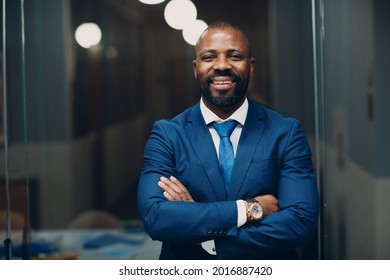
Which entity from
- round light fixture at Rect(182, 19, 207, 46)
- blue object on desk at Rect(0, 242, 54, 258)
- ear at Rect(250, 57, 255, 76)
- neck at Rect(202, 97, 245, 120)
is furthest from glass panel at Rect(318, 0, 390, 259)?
blue object on desk at Rect(0, 242, 54, 258)

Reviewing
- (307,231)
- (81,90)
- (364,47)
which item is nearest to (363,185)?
(307,231)

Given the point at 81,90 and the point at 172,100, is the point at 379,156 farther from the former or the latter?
the point at 81,90

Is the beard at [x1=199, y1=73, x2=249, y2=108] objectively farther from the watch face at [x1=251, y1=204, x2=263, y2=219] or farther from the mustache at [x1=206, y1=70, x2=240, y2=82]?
the watch face at [x1=251, y1=204, x2=263, y2=219]

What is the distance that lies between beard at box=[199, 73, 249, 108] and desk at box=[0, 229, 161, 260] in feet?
2.31

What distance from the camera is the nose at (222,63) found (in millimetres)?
2434

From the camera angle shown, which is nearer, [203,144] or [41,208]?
[203,144]

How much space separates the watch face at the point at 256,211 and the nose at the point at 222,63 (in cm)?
54

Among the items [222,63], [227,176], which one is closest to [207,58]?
[222,63]

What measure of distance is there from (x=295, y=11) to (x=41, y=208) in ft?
4.50

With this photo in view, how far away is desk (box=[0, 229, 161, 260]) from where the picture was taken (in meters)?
2.77

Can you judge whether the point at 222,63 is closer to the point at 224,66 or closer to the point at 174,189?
the point at 224,66

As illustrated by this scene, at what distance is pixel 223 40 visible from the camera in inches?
97.7

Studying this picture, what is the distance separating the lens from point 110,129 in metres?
2.75
